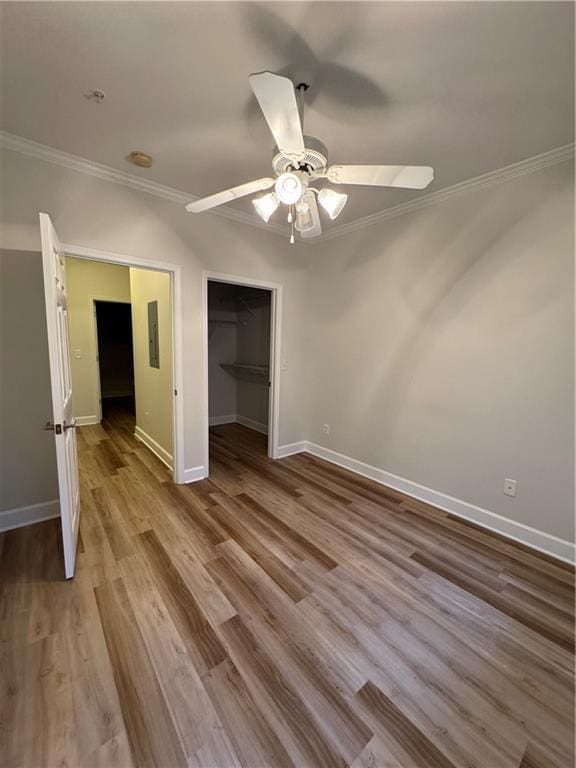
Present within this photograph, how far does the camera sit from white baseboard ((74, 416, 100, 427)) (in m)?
4.90

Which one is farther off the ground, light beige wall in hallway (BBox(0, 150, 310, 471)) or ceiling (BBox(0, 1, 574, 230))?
ceiling (BBox(0, 1, 574, 230))

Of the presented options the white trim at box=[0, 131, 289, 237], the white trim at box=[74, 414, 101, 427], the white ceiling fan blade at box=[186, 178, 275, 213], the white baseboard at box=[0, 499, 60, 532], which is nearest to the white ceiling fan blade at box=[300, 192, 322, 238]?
the white ceiling fan blade at box=[186, 178, 275, 213]

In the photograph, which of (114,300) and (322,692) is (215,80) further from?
(114,300)

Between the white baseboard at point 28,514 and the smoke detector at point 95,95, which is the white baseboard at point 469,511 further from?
the smoke detector at point 95,95

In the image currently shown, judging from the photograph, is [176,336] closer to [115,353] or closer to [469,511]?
[469,511]

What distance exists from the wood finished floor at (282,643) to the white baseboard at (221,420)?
2.76 meters

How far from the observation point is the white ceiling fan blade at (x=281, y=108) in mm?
1024

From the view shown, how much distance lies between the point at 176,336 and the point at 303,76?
2050 mm

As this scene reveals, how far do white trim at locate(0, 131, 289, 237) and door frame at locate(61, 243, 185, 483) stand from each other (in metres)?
0.55

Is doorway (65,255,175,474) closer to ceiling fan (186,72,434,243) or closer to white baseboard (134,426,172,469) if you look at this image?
white baseboard (134,426,172,469)

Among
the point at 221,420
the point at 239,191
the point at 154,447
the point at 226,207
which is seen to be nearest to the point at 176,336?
the point at 226,207

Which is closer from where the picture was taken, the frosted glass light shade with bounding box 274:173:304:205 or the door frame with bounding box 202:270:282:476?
the frosted glass light shade with bounding box 274:173:304:205

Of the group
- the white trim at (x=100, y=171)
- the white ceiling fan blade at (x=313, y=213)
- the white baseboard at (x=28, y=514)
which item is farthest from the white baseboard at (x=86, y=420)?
the white ceiling fan blade at (x=313, y=213)

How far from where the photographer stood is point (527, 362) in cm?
221
